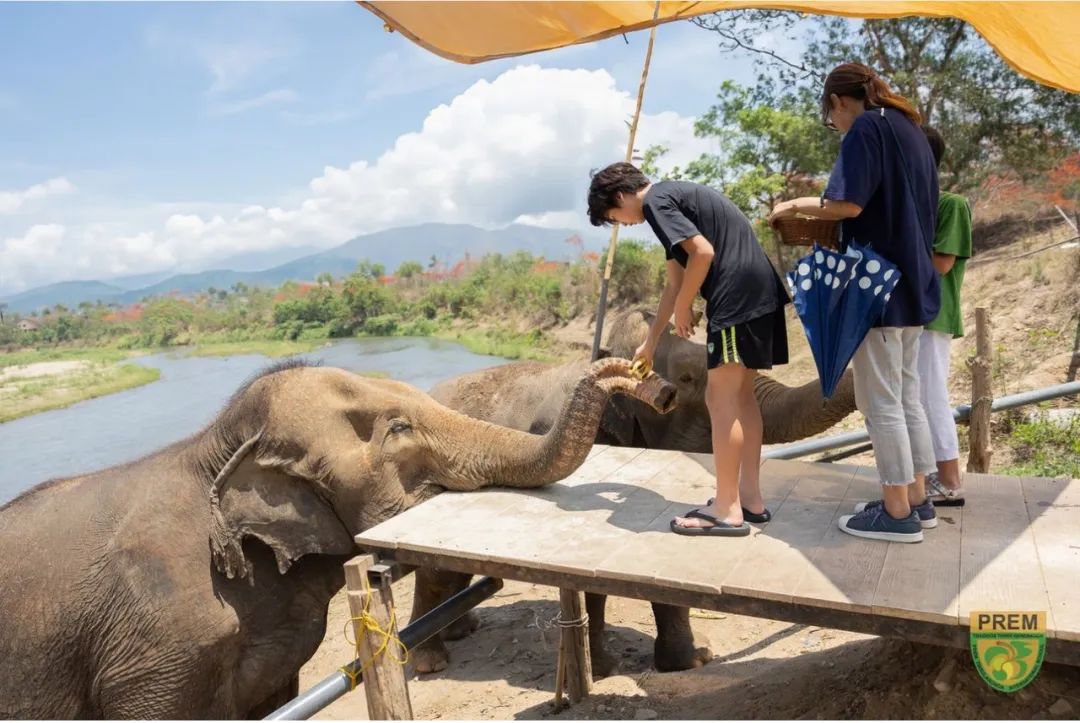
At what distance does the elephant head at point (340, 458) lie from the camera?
3861mm

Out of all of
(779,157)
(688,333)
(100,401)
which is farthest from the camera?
(100,401)

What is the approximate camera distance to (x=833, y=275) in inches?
121

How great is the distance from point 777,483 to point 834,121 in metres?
1.66

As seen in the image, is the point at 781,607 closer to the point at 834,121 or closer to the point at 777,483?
the point at 777,483

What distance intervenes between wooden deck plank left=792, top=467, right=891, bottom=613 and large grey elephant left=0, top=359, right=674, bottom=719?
1093mm

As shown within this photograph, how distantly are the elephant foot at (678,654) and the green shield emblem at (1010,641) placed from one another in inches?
121

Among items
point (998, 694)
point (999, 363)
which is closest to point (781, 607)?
point (998, 694)

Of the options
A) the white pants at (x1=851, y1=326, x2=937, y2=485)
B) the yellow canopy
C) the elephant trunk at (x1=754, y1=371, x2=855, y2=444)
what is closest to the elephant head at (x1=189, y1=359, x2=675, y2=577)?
the white pants at (x1=851, y1=326, x2=937, y2=485)

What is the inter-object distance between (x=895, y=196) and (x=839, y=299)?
0.41 meters

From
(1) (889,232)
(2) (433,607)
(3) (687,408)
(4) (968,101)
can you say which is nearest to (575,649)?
(2) (433,607)

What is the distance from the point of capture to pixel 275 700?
4.69 metres

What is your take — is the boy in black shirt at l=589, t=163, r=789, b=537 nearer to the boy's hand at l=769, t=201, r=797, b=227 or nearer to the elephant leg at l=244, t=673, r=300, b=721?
the boy's hand at l=769, t=201, r=797, b=227

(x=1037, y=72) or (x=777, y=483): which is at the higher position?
(x=1037, y=72)

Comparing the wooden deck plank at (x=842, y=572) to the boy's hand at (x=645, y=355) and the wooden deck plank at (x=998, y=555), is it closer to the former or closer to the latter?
the wooden deck plank at (x=998, y=555)
